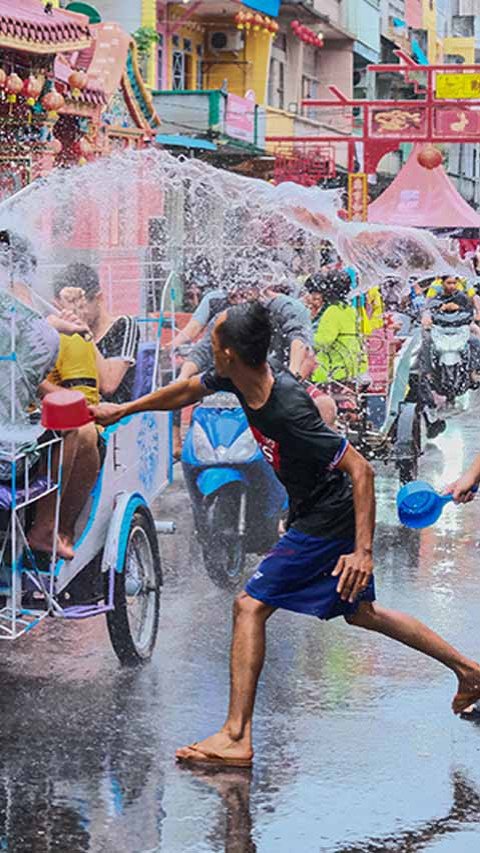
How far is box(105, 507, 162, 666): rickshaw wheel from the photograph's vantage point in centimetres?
694

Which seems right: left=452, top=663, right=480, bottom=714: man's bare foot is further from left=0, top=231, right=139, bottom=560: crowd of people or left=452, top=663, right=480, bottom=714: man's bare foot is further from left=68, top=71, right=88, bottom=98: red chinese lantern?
left=68, top=71, right=88, bottom=98: red chinese lantern

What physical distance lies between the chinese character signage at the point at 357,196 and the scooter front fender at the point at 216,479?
22310mm

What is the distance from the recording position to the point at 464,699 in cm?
629

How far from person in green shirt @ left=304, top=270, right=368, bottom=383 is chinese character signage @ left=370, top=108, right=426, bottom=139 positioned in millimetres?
23412

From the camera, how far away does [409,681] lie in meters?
6.93

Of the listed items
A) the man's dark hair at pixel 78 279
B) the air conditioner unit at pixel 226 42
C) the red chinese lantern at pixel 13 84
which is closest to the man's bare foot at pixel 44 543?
the man's dark hair at pixel 78 279

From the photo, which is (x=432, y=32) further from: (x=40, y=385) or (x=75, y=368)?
(x=40, y=385)

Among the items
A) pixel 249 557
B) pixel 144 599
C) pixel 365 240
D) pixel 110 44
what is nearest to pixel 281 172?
pixel 110 44

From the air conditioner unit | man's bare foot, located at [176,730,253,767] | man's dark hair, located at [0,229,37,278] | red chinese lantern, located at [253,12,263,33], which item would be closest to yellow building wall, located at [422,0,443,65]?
the air conditioner unit

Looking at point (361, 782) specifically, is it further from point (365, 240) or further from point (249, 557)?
point (365, 240)

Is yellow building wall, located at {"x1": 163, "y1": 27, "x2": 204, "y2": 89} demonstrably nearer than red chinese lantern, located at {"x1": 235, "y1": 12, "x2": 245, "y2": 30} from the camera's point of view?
Yes

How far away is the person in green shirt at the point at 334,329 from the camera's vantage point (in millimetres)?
12141

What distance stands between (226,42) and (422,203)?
641 centimetres

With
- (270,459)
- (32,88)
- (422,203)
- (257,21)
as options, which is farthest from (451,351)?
(257,21)
